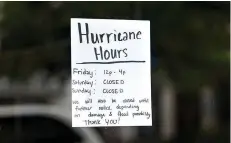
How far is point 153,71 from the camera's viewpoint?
2447mm

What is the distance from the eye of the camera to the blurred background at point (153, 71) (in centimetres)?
234

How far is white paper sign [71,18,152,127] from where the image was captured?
7.77 feet

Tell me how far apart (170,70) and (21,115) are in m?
0.68

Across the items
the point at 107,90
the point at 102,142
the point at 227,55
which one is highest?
the point at 227,55

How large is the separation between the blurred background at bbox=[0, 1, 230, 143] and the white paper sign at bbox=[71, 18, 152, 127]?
3 cm

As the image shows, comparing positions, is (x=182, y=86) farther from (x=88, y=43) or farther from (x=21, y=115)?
(x=21, y=115)

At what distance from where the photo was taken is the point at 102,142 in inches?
95.4

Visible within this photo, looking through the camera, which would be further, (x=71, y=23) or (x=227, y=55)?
(x=227, y=55)

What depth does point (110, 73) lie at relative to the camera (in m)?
2.38

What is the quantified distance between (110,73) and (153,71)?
0.20 m

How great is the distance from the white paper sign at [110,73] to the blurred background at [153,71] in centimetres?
3

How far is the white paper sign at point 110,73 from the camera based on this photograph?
2.37 meters

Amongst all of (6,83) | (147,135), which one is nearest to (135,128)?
(147,135)

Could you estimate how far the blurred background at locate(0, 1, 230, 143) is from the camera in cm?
234
